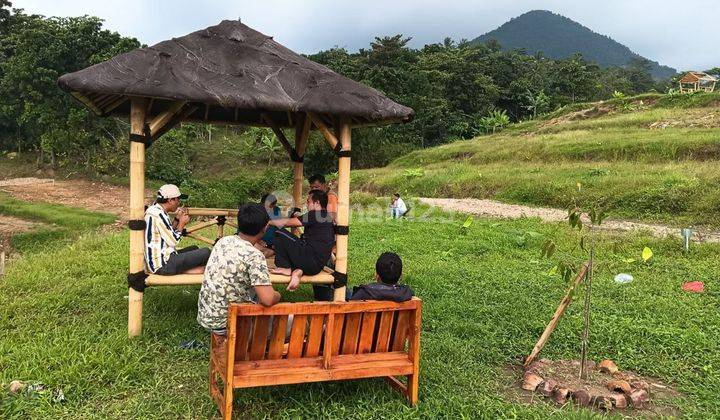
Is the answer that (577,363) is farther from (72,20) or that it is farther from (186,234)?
(72,20)

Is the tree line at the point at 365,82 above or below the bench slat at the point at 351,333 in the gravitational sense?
above

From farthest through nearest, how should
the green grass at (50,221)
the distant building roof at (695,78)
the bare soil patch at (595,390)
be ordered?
the distant building roof at (695,78) → the green grass at (50,221) → the bare soil patch at (595,390)

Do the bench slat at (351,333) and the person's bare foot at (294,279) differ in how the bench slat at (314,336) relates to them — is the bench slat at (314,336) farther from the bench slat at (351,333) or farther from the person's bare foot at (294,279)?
the person's bare foot at (294,279)

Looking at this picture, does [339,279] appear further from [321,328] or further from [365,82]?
[365,82]

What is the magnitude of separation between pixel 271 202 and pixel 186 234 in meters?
1.20

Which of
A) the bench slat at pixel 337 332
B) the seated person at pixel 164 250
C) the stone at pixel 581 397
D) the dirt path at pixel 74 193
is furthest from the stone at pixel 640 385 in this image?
the dirt path at pixel 74 193

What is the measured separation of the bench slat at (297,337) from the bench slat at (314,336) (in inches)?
1.8

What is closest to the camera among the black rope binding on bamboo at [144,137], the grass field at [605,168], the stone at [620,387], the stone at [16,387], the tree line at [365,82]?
the stone at [16,387]

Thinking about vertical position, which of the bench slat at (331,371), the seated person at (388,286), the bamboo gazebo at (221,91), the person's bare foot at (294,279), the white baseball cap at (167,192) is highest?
the bamboo gazebo at (221,91)

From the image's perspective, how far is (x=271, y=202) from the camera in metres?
7.19

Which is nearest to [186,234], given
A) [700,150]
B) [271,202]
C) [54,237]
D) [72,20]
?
[271,202]

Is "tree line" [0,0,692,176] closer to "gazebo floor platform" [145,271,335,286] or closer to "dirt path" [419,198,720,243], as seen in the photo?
"dirt path" [419,198,720,243]

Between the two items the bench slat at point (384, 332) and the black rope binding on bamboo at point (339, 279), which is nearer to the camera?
the bench slat at point (384, 332)

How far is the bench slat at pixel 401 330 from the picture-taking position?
3.74m
